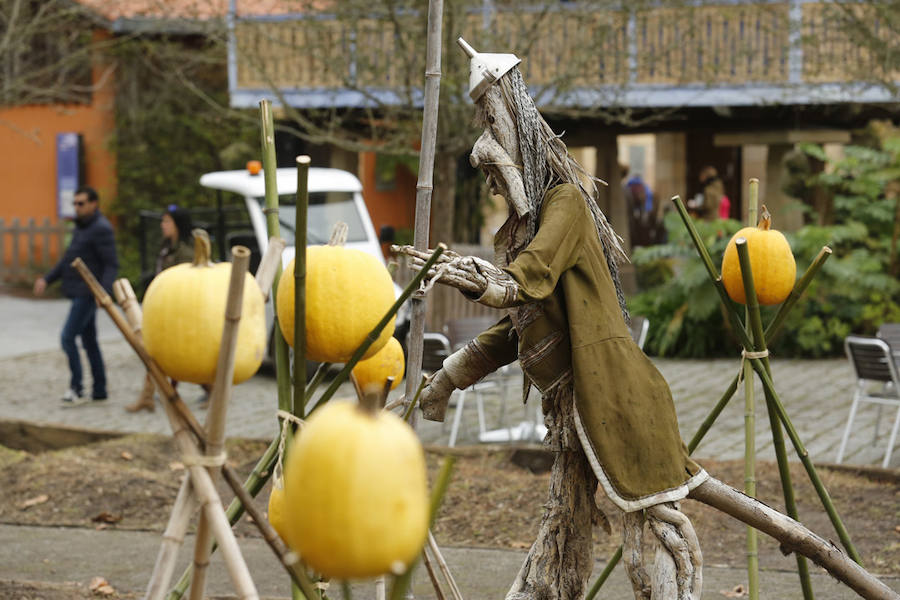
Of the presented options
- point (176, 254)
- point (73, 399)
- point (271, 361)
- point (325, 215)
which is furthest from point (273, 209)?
point (325, 215)

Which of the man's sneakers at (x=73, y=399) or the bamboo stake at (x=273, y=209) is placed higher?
the bamboo stake at (x=273, y=209)

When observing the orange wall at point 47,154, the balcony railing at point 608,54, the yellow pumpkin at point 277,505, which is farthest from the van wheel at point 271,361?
the orange wall at point 47,154

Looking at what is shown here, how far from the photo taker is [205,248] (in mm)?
2242

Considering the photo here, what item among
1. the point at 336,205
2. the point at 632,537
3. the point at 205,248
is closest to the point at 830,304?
the point at 336,205

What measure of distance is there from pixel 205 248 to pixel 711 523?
4264 millimetres

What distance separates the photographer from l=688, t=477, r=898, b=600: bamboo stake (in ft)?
10.6

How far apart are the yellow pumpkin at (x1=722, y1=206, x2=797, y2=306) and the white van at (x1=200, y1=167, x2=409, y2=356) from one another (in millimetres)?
7930

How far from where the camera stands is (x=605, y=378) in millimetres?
3211

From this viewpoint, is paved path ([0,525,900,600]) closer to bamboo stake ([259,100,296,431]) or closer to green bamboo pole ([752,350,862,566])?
green bamboo pole ([752,350,862,566])

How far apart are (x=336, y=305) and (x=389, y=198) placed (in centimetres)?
2048

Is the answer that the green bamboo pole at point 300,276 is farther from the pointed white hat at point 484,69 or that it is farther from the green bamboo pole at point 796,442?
the green bamboo pole at point 796,442

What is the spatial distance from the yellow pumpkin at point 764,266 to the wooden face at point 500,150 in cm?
79

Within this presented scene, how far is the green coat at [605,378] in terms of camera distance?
3.19m

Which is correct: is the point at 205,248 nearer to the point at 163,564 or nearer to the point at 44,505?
the point at 163,564
